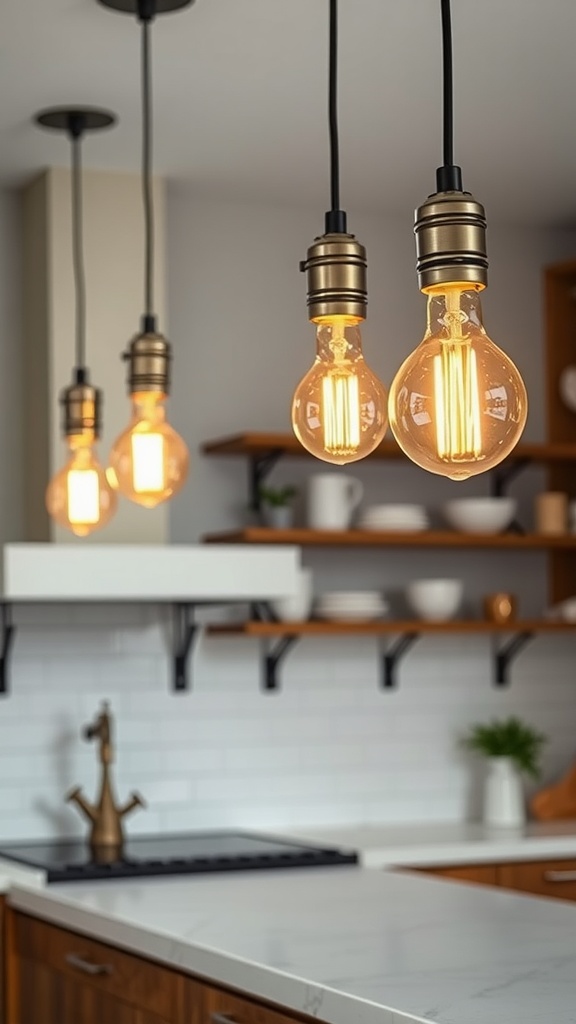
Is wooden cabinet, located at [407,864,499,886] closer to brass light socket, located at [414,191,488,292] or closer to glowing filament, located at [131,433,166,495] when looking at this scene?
glowing filament, located at [131,433,166,495]

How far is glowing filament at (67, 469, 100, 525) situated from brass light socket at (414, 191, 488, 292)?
5.55 feet

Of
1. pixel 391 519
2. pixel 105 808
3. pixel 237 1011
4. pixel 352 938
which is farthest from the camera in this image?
pixel 391 519

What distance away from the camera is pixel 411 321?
528 centimetres

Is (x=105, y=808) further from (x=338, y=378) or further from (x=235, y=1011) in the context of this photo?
(x=338, y=378)

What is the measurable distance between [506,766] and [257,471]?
1216 mm

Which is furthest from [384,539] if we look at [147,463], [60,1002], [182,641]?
[147,463]

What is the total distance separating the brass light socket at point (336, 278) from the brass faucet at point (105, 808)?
8.65 feet

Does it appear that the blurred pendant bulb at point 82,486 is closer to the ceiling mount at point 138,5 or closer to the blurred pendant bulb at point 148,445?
the blurred pendant bulb at point 148,445

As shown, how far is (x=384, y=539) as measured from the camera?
4855mm

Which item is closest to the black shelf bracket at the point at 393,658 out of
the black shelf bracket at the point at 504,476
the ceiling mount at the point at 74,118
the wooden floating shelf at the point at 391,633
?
the wooden floating shelf at the point at 391,633

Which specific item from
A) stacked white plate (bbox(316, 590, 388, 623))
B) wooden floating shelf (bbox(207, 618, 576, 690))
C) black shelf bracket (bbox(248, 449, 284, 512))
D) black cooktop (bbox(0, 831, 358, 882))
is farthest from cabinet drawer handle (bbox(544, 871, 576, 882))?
black shelf bracket (bbox(248, 449, 284, 512))

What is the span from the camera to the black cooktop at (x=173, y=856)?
395cm

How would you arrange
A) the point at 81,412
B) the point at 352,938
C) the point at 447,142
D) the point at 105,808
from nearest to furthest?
the point at 447,142 < the point at 352,938 < the point at 81,412 < the point at 105,808

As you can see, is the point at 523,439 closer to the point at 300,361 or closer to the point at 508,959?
the point at 300,361
